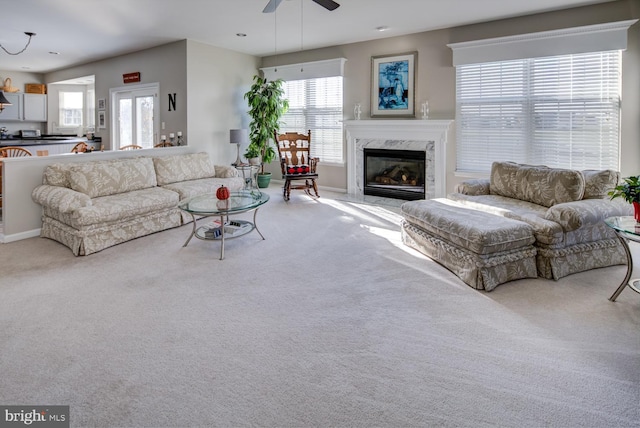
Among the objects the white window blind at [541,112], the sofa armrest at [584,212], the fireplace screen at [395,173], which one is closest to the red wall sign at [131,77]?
the fireplace screen at [395,173]

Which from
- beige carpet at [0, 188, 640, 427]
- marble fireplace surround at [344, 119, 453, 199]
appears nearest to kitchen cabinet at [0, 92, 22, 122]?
beige carpet at [0, 188, 640, 427]

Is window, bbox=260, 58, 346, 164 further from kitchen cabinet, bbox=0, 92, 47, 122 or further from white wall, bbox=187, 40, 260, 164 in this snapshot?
kitchen cabinet, bbox=0, 92, 47, 122

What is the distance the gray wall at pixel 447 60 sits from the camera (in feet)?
15.5

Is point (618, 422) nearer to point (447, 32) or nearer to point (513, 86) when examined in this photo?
point (513, 86)

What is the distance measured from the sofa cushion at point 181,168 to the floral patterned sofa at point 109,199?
0.5 inches

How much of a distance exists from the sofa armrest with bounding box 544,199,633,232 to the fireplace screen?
315cm

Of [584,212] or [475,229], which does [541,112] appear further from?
[475,229]

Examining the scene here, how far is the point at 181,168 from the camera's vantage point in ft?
18.6

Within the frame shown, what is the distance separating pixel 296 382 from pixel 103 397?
0.89m

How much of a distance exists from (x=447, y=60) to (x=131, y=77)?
5752 mm

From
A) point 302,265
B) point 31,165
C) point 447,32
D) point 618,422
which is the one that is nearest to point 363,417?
point 618,422

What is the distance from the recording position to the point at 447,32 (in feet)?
19.5

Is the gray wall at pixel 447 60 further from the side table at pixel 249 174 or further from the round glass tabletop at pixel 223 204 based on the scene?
the round glass tabletop at pixel 223 204

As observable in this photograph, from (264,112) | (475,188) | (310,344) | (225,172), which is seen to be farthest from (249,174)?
(310,344)
